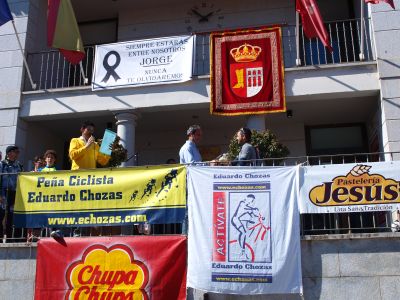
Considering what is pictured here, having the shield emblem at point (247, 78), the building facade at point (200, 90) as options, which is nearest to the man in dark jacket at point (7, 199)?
the building facade at point (200, 90)

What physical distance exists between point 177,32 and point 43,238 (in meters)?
7.74

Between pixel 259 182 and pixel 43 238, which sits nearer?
pixel 259 182

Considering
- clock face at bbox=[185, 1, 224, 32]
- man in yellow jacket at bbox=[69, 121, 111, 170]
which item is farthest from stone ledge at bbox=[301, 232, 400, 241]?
clock face at bbox=[185, 1, 224, 32]

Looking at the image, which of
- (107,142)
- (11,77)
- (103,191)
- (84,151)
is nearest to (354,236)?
(103,191)

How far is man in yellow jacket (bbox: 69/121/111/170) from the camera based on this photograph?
26.6 feet

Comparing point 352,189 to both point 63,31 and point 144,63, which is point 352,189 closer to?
point 144,63

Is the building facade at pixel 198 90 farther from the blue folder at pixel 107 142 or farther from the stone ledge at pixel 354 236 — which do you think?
the stone ledge at pixel 354 236

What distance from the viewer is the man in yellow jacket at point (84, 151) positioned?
812cm

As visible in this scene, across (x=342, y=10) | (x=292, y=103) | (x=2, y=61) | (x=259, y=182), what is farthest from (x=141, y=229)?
(x=342, y=10)

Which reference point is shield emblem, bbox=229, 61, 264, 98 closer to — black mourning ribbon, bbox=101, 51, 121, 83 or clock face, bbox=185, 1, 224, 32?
black mourning ribbon, bbox=101, 51, 121, 83

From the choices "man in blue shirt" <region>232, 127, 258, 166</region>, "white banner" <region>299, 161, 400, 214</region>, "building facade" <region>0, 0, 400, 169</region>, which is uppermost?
"building facade" <region>0, 0, 400, 169</region>

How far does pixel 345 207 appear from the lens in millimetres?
6855

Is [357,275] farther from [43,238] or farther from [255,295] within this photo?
[43,238]

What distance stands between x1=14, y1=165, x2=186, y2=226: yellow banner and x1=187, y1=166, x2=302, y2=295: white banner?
0.37m
